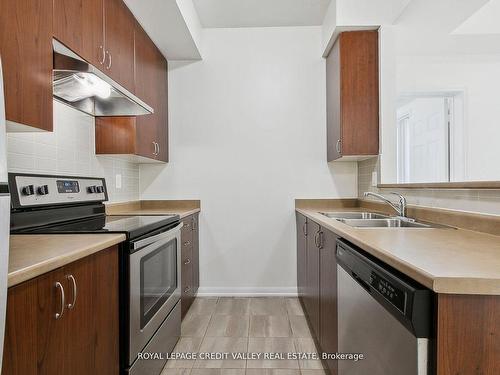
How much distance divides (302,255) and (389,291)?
6.14 feet

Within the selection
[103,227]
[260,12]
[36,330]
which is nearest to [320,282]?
Answer: [103,227]

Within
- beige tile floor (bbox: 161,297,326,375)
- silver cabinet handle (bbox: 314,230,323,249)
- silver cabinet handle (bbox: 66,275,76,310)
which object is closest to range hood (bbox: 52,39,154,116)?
silver cabinet handle (bbox: 66,275,76,310)

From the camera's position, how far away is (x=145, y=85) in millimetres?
2518

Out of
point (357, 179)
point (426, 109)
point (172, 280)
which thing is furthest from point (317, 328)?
point (426, 109)

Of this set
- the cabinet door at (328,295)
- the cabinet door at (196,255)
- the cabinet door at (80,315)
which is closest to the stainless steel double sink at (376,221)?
the cabinet door at (328,295)

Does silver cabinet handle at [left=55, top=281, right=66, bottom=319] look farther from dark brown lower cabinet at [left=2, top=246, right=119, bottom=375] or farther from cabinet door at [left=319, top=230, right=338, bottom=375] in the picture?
cabinet door at [left=319, top=230, right=338, bottom=375]

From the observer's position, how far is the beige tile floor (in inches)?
75.7

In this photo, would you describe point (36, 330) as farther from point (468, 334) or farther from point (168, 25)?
point (168, 25)

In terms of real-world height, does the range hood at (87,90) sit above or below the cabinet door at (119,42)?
below

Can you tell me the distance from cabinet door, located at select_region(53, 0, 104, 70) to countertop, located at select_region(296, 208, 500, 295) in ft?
4.75

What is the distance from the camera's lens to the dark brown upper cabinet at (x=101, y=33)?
146 centimetres

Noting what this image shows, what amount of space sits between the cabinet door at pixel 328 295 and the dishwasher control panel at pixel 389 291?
538 mm

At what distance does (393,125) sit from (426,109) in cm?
113

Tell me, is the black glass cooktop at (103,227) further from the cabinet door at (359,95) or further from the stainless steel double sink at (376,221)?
the cabinet door at (359,95)
